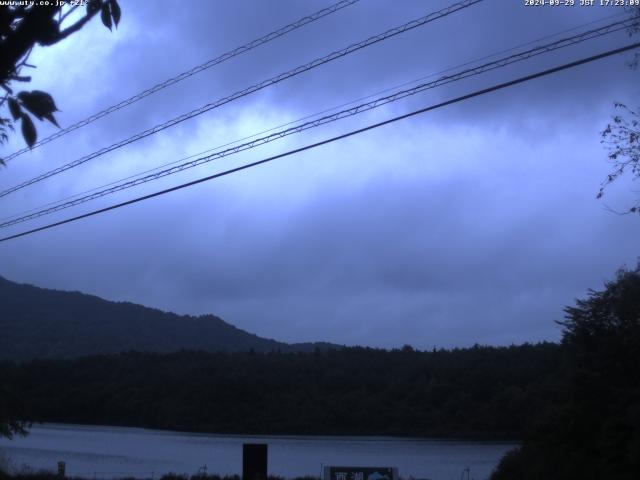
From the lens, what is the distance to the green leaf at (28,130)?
4594mm

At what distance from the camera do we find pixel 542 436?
822 inches

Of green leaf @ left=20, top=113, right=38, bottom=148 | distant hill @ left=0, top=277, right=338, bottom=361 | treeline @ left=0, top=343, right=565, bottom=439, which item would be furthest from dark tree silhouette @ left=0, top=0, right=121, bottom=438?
distant hill @ left=0, top=277, right=338, bottom=361

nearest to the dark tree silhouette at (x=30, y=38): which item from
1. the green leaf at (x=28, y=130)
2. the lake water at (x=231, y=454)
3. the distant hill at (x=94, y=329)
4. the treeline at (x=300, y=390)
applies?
the green leaf at (x=28, y=130)

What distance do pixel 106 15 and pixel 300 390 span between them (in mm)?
46281

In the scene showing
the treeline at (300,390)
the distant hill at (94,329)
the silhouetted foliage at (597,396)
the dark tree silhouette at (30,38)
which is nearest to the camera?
the dark tree silhouette at (30,38)

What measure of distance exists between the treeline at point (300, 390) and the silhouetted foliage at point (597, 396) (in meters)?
12.9

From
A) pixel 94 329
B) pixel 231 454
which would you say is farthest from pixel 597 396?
pixel 94 329

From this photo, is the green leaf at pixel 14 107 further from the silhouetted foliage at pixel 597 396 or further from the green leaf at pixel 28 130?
the silhouetted foliage at pixel 597 396

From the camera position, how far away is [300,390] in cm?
4988

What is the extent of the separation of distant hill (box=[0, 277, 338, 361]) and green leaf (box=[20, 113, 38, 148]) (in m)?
86.6

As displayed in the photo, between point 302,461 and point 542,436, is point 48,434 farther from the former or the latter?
point 542,436

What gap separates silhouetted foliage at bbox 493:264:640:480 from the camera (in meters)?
18.5

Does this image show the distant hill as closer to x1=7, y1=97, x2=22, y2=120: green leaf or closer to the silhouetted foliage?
the silhouetted foliage

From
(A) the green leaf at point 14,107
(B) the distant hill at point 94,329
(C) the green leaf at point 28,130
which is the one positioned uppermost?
(B) the distant hill at point 94,329
